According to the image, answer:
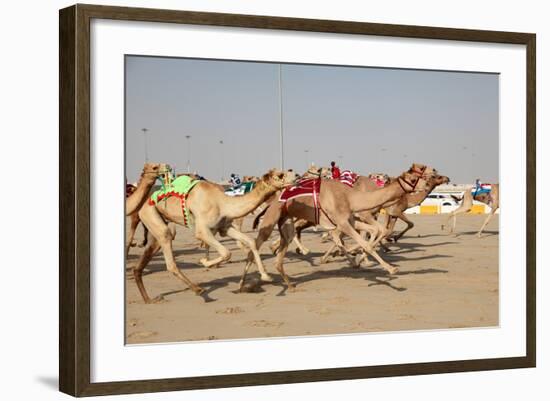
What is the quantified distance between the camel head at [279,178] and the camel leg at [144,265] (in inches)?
49.7

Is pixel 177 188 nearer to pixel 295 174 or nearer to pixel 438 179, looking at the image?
pixel 295 174

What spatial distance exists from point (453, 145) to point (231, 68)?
9.02 ft

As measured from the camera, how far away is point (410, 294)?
A: 10.5m

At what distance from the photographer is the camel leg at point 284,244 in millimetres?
10727

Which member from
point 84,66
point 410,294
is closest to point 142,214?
point 84,66

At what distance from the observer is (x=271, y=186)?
10.5 metres

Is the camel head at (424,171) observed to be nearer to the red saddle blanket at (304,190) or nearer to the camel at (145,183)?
the red saddle blanket at (304,190)

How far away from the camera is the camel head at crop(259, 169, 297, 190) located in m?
10.3

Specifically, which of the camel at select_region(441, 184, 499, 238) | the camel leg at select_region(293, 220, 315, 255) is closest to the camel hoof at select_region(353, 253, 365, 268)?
the camel leg at select_region(293, 220, 315, 255)

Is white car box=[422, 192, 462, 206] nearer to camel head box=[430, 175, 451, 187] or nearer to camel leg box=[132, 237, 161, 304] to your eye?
camel head box=[430, 175, 451, 187]

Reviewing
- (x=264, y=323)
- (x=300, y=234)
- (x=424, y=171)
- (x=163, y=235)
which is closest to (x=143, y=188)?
(x=163, y=235)

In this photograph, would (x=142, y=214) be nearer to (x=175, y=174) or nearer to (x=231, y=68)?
(x=175, y=174)

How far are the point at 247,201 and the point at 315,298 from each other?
1.27 metres

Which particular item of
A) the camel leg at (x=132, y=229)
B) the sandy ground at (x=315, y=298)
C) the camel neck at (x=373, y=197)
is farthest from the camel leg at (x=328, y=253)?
the camel leg at (x=132, y=229)
